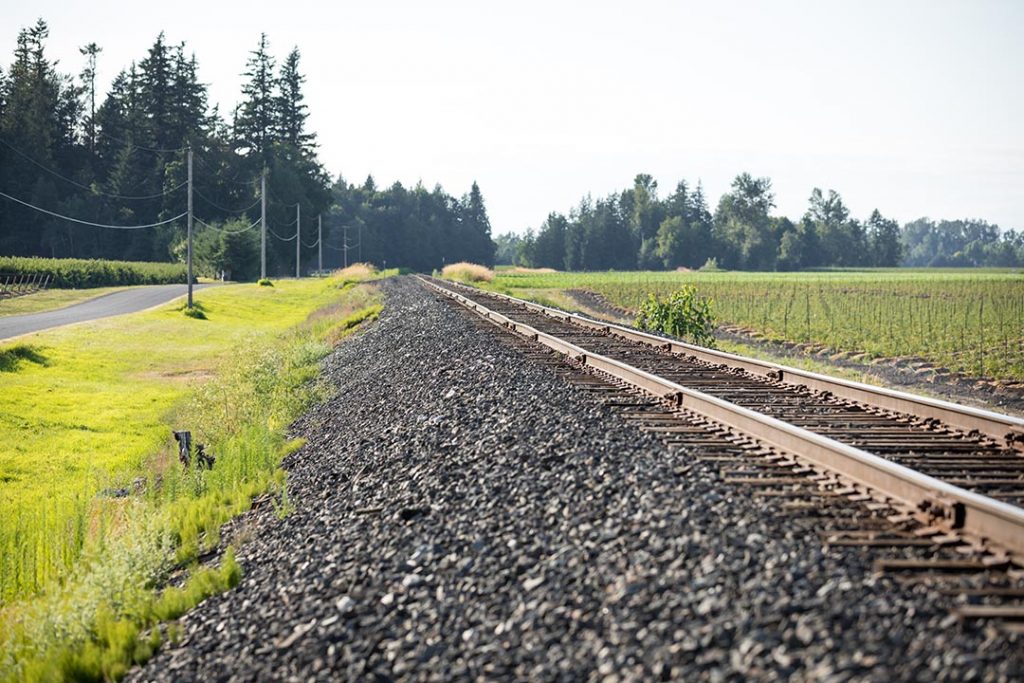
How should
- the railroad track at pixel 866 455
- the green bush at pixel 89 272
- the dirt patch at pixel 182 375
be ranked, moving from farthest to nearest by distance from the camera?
1. the green bush at pixel 89 272
2. the dirt patch at pixel 182 375
3. the railroad track at pixel 866 455

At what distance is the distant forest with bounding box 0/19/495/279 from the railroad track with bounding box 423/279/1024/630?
61.6 metres

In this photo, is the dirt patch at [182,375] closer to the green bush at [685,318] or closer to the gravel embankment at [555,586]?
the green bush at [685,318]

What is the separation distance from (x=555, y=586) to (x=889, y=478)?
6.62 ft

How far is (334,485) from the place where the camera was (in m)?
7.86

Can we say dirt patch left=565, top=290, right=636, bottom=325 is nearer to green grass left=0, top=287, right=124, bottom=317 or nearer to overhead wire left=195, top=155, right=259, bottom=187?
green grass left=0, top=287, right=124, bottom=317

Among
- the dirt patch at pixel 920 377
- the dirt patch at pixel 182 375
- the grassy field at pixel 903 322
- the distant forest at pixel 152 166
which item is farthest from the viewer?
the distant forest at pixel 152 166

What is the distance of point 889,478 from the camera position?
17.2 ft

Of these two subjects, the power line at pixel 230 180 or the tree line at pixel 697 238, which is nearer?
the power line at pixel 230 180

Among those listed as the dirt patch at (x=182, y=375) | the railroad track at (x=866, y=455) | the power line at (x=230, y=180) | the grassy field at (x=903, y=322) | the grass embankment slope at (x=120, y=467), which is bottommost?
the dirt patch at (x=182, y=375)

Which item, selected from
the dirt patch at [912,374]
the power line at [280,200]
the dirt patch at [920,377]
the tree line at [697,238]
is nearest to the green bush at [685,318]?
the dirt patch at [912,374]

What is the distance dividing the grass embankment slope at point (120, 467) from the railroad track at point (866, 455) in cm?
352

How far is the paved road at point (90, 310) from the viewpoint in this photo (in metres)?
27.8

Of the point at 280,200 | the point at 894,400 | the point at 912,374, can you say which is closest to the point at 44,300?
the point at 912,374

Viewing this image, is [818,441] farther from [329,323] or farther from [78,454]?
[329,323]
